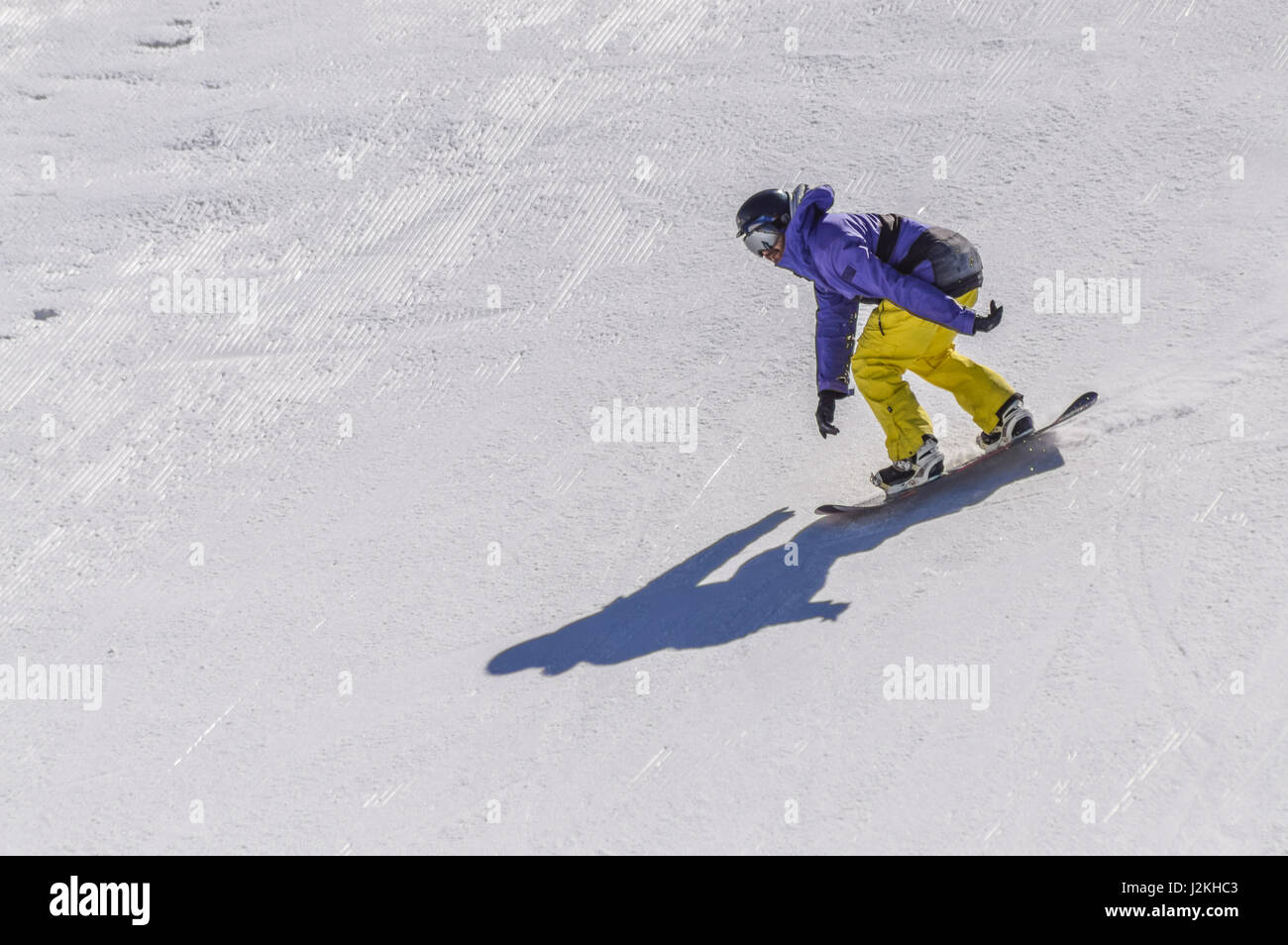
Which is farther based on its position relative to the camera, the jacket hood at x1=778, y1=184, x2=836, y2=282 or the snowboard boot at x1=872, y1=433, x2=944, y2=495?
the snowboard boot at x1=872, y1=433, x2=944, y2=495

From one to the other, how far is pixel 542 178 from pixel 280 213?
1868mm

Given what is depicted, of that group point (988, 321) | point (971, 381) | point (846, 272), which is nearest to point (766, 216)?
point (846, 272)

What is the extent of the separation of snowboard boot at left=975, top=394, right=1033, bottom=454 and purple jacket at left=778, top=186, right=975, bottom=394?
0.69 meters

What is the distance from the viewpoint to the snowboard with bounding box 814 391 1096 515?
6.49 metres

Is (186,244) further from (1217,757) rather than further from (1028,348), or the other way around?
(1217,757)

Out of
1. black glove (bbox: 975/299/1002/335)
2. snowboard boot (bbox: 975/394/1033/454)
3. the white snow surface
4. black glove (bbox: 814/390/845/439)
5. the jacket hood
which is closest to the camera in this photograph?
the white snow surface

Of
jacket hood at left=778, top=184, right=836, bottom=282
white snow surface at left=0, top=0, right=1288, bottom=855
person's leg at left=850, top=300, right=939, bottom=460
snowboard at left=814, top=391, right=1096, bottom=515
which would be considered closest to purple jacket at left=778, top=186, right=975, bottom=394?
jacket hood at left=778, top=184, right=836, bottom=282

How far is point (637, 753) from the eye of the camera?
5.42m

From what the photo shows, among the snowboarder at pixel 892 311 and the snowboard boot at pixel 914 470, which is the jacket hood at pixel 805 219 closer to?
the snowboarder at pixel 892 311

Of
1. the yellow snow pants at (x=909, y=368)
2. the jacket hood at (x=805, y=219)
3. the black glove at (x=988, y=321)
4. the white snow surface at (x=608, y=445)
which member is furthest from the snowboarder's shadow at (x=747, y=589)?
the jacket hood at (x=805, y=219)

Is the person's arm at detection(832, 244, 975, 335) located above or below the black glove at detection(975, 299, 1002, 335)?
above

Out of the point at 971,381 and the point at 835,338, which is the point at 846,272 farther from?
the point at 971,381

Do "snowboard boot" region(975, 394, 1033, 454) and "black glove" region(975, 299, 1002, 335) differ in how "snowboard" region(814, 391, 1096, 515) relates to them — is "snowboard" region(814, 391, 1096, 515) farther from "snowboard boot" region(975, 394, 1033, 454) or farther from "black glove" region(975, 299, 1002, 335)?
"black glove" region(975, 299, 1002, 335)

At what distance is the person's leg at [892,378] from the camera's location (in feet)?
20.4
